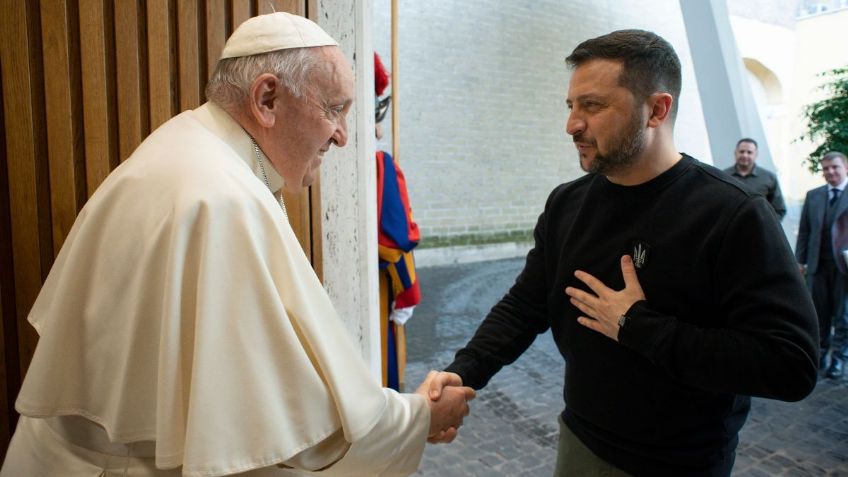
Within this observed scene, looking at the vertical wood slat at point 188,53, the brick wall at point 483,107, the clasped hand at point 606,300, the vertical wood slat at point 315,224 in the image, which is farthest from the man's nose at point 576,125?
the brick wall at point 483,107

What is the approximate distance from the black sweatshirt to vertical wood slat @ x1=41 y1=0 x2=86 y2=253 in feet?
5.47

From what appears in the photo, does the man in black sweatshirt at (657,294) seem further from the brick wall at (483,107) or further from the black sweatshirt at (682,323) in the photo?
the brick wall at (483,107)

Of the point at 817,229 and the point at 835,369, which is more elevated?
the point at 817,229

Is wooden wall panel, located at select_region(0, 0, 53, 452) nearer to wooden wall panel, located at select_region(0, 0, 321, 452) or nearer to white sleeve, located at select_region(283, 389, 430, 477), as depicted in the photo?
wooden wall panel, located at select_region(0, 0, 321, 452)

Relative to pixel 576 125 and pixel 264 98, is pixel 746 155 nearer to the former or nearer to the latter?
pixel 576 125

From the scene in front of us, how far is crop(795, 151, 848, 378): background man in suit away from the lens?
5242mm

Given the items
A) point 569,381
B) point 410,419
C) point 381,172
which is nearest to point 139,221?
point 410,419

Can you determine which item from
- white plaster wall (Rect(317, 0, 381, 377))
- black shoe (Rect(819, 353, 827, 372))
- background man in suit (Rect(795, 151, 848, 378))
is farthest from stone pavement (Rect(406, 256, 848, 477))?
white plaster wall (Rect(317, 0, 381, 377))

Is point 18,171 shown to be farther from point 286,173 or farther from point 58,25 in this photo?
point 286,173

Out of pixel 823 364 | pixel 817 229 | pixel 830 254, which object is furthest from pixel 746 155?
pixel 823 364

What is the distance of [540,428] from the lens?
4113mm

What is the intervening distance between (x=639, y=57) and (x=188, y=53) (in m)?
1.60

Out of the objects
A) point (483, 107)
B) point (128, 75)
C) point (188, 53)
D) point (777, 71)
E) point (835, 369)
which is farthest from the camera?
point (777, 71)

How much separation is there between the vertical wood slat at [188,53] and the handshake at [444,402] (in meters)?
1.38
